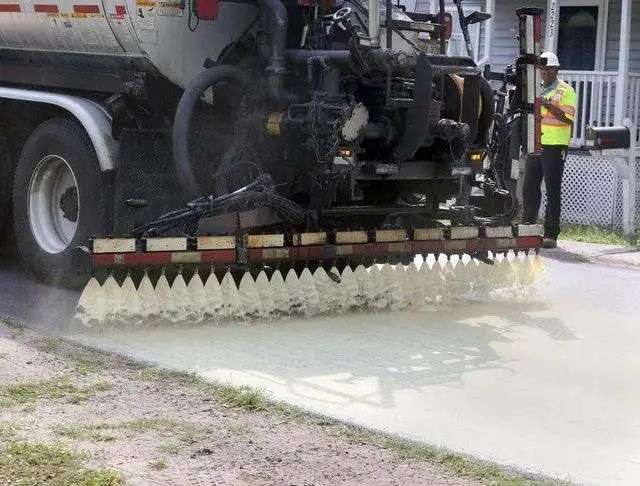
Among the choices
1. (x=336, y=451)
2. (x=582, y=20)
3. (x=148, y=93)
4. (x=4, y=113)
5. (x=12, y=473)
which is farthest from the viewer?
(x=582, y=20)

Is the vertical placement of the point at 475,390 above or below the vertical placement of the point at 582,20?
below

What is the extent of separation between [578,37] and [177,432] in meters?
15.0

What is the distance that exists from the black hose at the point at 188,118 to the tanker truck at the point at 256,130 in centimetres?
1

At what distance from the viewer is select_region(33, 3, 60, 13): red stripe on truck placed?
885 centimetres

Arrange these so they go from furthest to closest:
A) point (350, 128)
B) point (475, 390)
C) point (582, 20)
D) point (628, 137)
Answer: point (582, 20) → point (628, 137) → point (350, 128) → point (475, 390)

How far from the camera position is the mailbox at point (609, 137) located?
13.7 meters

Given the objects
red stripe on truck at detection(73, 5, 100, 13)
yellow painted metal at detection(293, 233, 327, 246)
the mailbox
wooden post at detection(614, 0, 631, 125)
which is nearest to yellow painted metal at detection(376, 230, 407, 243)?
yellow painted metal at detection(293, 233, 327, 246)

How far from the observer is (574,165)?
15469 mm

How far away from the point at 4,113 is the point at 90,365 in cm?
365

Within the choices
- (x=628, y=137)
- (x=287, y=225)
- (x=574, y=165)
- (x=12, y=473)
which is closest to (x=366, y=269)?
(x=287, y=225)

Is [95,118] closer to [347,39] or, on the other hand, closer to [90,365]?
[347,39]

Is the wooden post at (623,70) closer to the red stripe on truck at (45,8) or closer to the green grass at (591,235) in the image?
the green grass at (591,235)

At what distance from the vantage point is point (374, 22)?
25.8 ft

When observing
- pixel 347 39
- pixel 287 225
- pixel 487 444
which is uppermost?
pixel 347 39
